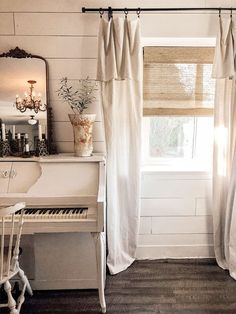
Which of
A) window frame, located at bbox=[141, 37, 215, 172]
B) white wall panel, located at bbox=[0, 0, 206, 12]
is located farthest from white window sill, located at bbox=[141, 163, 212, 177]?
white wall panel, located at bbox=[0, 0, 206, 12]

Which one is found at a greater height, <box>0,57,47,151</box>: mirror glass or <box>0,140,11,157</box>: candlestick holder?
<box>0,57,47,151</box>: mirror glass

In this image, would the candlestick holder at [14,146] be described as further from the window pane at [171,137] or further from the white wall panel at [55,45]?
the window pane at [171,137]

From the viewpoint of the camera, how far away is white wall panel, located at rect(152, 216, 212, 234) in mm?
2670

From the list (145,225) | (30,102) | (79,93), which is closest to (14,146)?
(30,102)

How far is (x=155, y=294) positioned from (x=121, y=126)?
132 centimetres

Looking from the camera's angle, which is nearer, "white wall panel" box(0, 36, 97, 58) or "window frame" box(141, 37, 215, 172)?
"white wall panel" box(0, 36, 97, 58)

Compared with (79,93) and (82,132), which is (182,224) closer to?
(82,132)

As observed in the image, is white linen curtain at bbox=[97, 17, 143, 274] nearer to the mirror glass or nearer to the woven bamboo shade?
the woven bamboo shade

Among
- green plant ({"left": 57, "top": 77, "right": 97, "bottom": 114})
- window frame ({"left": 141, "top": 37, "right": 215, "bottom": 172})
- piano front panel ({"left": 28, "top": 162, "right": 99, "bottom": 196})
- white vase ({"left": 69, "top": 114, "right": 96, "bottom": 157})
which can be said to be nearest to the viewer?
piano front panel ({"left": 28, "top": 162, "right": 99, "bottom": 196})

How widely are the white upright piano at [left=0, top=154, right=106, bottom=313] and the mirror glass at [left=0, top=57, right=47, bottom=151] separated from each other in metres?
0.30

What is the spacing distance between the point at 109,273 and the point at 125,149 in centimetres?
105

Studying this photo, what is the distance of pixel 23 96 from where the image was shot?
2346 millimetres

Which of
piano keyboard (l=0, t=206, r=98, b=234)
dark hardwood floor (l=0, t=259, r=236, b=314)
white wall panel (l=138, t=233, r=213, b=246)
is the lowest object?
dark hardwood floor (l=0, t=259, r=236, b=314)

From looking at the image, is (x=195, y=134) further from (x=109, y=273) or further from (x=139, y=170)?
(x=109, y=273)
